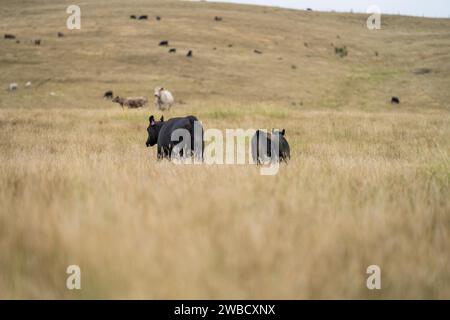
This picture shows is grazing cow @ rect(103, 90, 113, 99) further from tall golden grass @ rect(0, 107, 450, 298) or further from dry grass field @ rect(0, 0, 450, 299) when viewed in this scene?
tall golden grass @ rect(0, 107, 450, 298)

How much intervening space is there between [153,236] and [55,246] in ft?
2.31

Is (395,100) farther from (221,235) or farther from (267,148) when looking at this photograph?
(221,235)

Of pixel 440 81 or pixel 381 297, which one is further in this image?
pixel 440 81

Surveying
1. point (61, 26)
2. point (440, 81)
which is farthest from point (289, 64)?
point (61, 26)

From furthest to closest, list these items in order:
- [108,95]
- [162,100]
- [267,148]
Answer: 1. [108,95]
2. [162,100]
3. [267,148]

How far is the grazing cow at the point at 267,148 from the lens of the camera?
9380mm

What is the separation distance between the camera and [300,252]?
9.52 ft

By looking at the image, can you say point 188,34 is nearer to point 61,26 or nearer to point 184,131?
point 61,26

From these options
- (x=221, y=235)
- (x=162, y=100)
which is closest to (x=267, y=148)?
(x=221, y=235)

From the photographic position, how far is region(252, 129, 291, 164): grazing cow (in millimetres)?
9380

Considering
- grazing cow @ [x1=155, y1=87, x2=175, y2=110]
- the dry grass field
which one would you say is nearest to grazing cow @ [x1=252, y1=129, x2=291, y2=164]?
the dry grass field

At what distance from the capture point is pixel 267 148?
9.51 metres

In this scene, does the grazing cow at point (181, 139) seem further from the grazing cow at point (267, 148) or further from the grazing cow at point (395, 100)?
the grazing cow at point (395, 100)

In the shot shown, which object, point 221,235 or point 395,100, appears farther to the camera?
point 395,100
